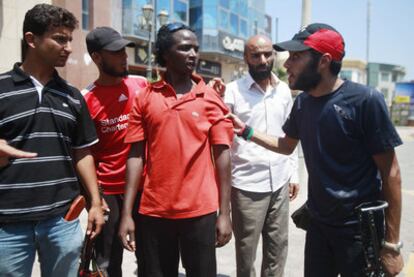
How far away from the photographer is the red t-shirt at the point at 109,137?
9.54 feet

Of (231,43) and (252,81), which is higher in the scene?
(231,43)

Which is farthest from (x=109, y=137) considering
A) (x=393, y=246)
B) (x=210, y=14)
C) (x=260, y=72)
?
(x=210, y=14)

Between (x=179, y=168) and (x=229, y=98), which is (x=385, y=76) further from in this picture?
(x=179, y=168)

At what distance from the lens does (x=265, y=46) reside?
3463 mm

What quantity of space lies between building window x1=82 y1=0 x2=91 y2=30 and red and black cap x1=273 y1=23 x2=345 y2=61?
53.2ft

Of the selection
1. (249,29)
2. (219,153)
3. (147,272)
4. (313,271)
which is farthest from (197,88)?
(249,29)

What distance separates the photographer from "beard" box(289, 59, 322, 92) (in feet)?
7.87

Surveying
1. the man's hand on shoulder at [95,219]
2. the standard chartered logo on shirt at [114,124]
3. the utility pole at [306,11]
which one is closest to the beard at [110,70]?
the standard chartered logo on shirt at [114,124]

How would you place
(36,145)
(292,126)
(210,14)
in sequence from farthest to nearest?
1. (210,14)
2. (292,126)
3. (36,145)

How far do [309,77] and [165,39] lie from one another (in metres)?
0.84

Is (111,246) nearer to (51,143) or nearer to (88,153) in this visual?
(88,153)

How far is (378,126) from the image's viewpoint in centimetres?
218

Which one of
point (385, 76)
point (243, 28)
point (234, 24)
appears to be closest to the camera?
point (234, 24)

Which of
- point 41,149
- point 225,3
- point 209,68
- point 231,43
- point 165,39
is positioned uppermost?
point 225,3
